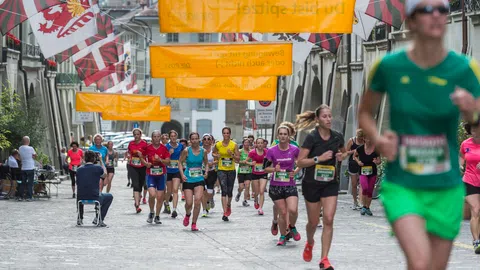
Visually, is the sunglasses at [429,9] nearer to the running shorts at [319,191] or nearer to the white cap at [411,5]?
the white cap at [411,5]

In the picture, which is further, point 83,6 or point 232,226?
point 83,6

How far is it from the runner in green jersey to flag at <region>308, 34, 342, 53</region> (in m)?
26.4

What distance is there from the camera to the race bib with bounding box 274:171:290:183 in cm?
1817

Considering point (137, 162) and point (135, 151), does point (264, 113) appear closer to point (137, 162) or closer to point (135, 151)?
point (137, 162)

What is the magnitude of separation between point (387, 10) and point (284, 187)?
8047 mm

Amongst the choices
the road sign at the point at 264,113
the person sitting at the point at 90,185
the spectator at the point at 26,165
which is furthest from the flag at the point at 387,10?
the road sign at the point at 264,113

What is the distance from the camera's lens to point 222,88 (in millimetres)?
36000

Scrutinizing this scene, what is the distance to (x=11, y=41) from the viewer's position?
48.4 metres

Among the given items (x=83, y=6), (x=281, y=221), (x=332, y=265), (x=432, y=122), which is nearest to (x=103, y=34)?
(x=83, y=6)

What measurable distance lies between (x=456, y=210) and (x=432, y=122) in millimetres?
494

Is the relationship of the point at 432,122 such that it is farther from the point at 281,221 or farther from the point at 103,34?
the point at 103,34

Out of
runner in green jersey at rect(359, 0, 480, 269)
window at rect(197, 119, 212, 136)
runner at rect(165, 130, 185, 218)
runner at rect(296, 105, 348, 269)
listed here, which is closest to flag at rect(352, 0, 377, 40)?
runner at rect(165, 130, 185, 218)

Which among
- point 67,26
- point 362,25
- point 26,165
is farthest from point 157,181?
point 26,165

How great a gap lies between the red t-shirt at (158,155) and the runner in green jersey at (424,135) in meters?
18.3
